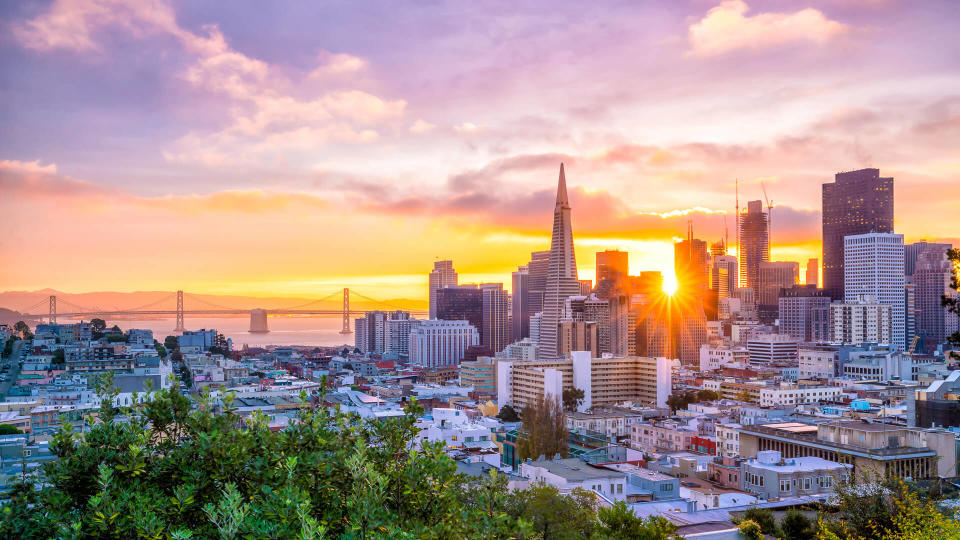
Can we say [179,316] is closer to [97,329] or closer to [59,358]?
[97,329]

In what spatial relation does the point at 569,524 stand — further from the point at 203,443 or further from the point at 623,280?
the point at 623,280

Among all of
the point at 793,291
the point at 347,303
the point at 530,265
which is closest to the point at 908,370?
the point at 793,291

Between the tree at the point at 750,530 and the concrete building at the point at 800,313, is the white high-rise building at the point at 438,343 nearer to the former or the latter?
the concrete building at the point at 800,313

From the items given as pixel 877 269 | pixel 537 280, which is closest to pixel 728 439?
pixel 877 269

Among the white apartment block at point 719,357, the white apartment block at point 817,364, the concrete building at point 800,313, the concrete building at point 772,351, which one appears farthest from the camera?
the concrete building at point 800,313

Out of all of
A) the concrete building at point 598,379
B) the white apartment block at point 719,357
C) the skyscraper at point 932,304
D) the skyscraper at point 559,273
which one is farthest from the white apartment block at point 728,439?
the skyscraper at point 932,304

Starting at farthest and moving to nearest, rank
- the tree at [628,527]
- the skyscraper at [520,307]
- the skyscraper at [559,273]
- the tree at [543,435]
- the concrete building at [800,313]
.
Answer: the skyscraper at [520,307]
the concrete building at [800,313]
the skyscraper at [559,273]
the tree at [543,435]
the tree at [628,527]
